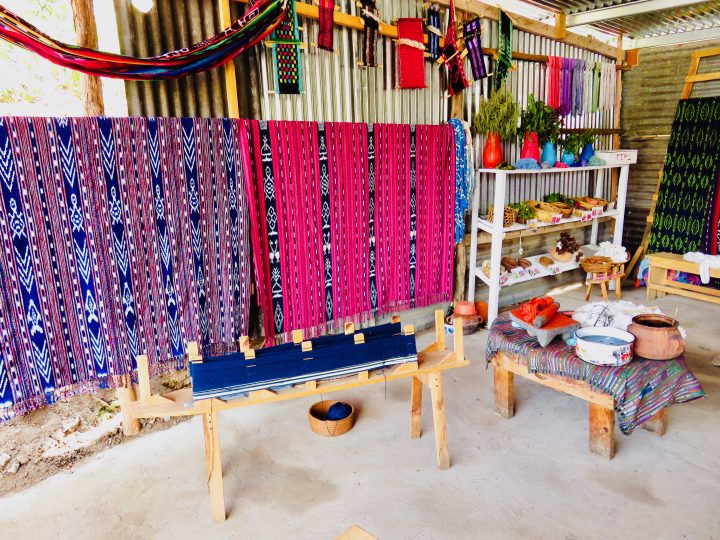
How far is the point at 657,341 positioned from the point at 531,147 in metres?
3.02

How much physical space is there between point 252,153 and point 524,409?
2622 millimetres

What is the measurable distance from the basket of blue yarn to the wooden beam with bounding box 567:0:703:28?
522 centimetres

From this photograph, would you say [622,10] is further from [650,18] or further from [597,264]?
[597,264]

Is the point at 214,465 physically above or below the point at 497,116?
below

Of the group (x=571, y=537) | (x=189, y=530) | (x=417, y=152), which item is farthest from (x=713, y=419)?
(x=189, y=530)

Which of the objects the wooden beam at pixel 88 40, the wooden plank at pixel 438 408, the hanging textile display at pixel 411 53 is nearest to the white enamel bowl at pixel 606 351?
the wooden plank at pixel 438 408

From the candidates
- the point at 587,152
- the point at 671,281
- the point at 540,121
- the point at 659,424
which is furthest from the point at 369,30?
the point at 671,281

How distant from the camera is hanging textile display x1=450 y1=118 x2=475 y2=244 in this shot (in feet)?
15.6

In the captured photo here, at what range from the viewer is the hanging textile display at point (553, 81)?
567 centimetres

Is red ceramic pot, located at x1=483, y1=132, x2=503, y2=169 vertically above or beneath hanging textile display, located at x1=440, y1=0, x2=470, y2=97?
beneath

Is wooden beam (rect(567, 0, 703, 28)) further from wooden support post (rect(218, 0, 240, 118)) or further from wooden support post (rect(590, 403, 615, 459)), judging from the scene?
wooden support post (rect(590, 403, 615, 459))

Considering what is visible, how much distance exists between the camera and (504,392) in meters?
3.41

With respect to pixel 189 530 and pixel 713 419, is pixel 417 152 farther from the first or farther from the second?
pixel 189 530

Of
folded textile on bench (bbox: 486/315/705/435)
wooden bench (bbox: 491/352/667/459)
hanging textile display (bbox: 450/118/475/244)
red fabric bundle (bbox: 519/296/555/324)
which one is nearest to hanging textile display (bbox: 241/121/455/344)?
hanging textile display (bbox: 450/118/475/244)
